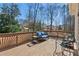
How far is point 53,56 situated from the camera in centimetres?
169

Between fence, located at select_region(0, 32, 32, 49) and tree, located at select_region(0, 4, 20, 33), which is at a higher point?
tree, located at select_region(0, 4, 20, 33)

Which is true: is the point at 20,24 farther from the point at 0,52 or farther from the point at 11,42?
the point at 0,52

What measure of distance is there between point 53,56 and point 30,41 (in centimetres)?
26

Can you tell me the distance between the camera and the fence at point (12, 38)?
5.46 feet

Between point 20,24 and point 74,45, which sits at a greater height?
point 20,24

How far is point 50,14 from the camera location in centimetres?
169

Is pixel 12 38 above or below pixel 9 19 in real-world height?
below

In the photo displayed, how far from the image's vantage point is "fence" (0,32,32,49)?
5.46 ft

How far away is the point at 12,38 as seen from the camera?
168 cm

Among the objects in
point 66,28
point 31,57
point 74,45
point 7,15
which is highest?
point 7,15

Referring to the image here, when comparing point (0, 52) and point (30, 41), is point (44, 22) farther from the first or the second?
point (0, 52)

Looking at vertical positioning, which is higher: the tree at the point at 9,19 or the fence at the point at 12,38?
the tree at the point at 9,19

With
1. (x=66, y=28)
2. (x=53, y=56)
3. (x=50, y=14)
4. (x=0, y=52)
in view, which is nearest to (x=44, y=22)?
(x=50, y=14)

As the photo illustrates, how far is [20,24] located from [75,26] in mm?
518
